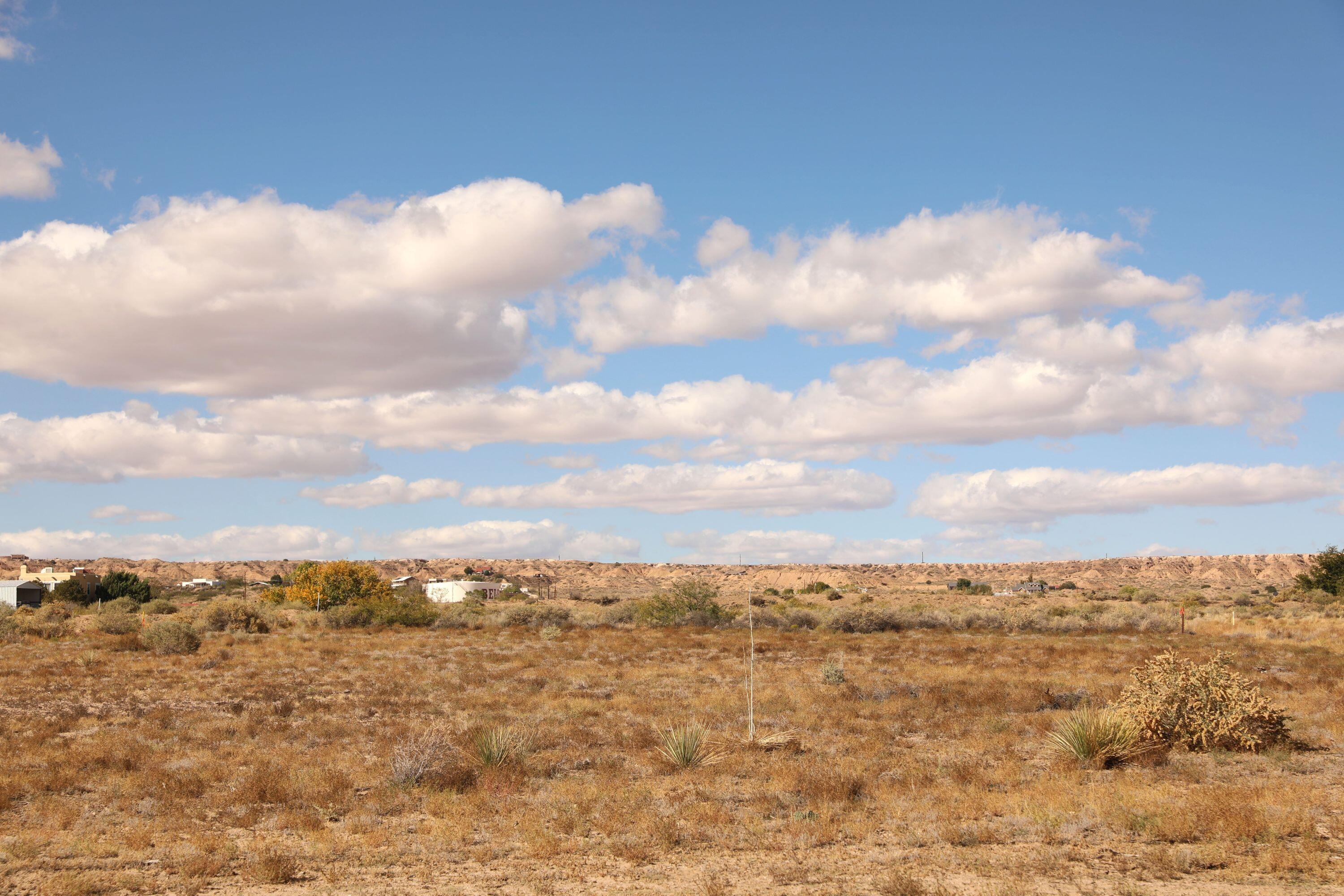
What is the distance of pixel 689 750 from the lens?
1444cm

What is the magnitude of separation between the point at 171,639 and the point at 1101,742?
Result: 30.8 metres

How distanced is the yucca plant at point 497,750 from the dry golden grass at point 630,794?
0.18 meters

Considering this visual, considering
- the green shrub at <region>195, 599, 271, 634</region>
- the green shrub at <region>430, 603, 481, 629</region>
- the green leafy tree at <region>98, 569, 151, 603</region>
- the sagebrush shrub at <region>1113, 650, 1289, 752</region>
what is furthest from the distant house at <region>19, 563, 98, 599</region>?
the sagebrush shrub at <region>1113, 650, 1289, 752</region>

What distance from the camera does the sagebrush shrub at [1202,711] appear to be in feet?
48.9

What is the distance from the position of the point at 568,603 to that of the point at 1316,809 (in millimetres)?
55116

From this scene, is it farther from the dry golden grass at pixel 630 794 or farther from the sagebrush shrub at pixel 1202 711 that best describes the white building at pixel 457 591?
the sagebrush shrub at pixel 1202 711

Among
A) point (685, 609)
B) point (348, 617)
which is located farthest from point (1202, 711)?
point (348, 617)

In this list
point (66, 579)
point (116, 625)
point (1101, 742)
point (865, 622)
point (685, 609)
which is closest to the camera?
point (1101, 742)

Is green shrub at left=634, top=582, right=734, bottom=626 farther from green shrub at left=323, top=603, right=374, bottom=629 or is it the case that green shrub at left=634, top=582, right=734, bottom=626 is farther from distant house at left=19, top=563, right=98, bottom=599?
distant house at left=19, top=563, right=98, bottom=599

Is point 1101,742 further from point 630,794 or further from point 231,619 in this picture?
point 231,619

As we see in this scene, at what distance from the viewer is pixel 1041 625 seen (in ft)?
145

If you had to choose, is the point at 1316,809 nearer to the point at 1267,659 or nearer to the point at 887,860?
the point at 887,860

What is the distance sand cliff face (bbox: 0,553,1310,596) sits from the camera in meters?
112

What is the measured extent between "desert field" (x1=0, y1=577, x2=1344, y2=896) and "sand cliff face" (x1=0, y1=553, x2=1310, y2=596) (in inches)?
2897
